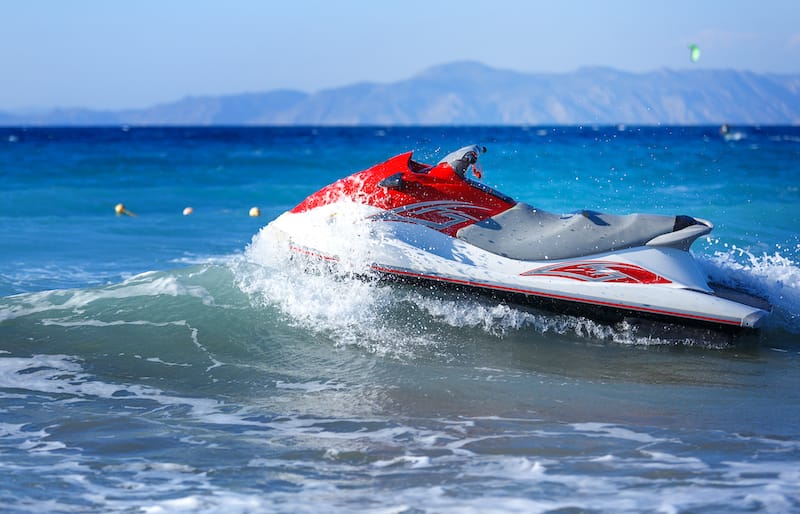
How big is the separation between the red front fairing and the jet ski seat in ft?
0.36

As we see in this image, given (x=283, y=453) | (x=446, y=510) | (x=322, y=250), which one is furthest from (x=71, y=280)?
(x=446, y=510)

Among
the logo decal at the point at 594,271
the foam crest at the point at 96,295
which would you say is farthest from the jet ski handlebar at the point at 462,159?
the foam crest at the point at 96,295

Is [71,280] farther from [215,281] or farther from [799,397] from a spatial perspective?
[799,397]

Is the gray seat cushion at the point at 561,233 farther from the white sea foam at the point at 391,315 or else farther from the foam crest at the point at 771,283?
the foam crest at the point at 771,283

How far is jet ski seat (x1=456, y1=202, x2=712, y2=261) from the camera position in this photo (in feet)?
19.5

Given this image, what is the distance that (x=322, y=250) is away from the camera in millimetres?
6285

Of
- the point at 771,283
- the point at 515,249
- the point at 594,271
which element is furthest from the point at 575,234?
the point at 771,283

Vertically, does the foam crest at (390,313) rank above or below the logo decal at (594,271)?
below

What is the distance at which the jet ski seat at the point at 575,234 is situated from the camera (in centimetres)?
596

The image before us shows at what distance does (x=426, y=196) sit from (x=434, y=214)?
0.49ft

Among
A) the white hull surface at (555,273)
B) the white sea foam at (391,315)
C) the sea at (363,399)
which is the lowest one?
the sea at (363,399)

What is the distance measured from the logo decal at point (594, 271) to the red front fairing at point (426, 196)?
2.02ft

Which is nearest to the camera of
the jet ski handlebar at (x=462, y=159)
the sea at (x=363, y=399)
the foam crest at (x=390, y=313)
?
the sea at (x=363, y=399)

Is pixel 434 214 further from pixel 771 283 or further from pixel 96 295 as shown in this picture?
pixel 96 295
